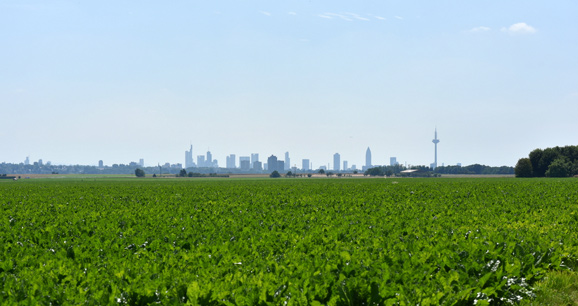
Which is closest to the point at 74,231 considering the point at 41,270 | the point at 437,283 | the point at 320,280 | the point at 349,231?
the point at 41,270

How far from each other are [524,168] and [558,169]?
10320 millimetres

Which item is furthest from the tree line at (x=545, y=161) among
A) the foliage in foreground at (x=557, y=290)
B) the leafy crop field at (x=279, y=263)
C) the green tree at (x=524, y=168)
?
the foliage in foreground at (x=557, y=290)

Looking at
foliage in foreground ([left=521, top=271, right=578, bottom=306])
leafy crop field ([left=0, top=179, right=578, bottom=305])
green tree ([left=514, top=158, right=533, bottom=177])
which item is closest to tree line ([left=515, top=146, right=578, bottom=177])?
green tree ([left=514, top=158, right=533, bottom=177])

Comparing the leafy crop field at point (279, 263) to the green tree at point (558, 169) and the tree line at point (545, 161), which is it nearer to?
the green tree at point (558, 169)

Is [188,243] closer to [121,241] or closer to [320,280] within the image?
[121,241]

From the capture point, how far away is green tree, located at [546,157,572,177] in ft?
396

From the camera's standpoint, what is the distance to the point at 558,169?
397 ft

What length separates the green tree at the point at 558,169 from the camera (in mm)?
120625

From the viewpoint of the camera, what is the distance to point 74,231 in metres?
13.9

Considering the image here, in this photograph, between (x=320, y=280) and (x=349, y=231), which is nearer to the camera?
(x=320, y=280)

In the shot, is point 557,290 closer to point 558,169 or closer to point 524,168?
point 558,169

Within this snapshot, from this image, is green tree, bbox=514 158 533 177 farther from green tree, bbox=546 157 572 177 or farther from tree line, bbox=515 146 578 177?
green tree, bbox=546 157 572 177

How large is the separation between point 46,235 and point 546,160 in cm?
14013

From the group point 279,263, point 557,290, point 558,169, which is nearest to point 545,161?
point 558,169
